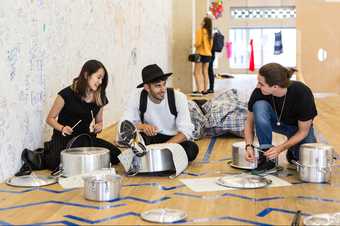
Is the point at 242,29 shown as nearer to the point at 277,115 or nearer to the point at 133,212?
the point at 277,115

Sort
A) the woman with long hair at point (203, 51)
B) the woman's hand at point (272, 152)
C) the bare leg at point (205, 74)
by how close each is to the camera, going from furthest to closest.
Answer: the bare leg at point (205, 74) < the woman with long hair at point (203, 51) < the woman's hand at point (272, 152)

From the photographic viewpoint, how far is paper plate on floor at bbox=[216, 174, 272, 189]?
3.28 meters

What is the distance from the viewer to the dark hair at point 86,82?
3.81 meters

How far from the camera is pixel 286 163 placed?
4.01 m

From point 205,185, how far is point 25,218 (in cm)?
114

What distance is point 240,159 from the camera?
150 inches

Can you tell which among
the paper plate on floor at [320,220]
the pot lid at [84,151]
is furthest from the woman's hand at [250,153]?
the paper plate on floor at [320,220]

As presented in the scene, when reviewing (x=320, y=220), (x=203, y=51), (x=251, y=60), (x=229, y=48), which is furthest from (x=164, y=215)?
(x=229, y=48)

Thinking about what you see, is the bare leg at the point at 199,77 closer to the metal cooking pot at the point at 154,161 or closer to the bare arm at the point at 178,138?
the bare arm at the point at 178,138

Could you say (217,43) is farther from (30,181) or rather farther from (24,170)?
(30,181)

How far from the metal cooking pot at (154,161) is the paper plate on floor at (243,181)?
14.9 inches

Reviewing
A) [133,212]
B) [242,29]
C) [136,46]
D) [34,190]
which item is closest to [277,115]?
[133,212]

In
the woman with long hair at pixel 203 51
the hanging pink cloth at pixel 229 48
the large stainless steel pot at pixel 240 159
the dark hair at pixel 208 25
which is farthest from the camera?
the hanging pink cloth at pixel 229 48

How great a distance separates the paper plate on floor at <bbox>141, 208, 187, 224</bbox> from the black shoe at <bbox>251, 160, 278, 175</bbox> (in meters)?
1.08
